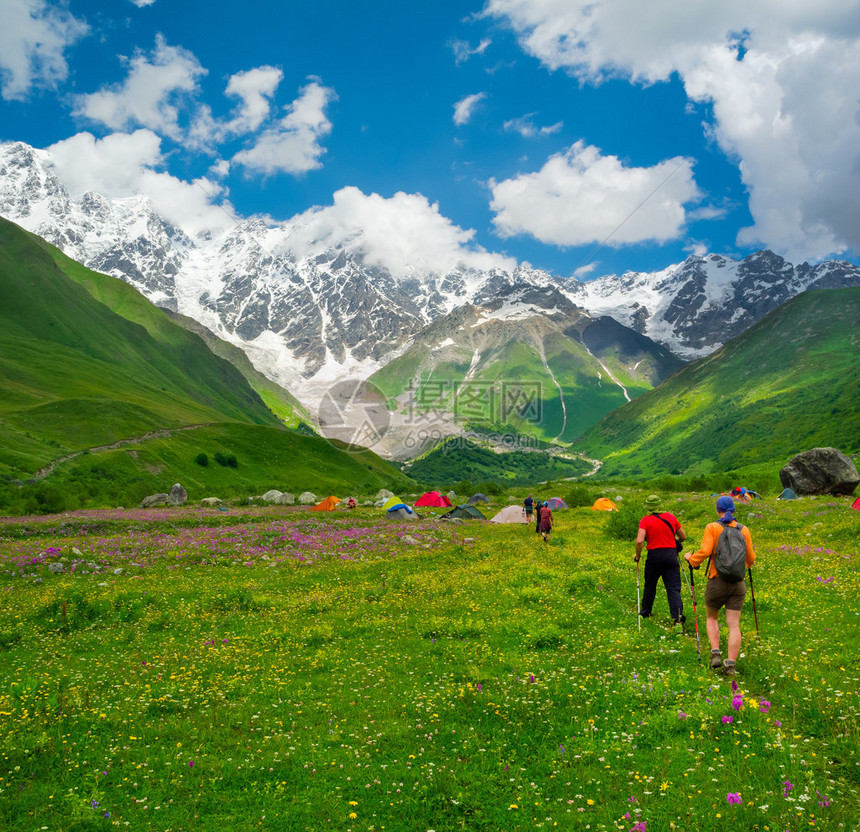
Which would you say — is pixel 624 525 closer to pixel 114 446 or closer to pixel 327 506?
pixel 327 506

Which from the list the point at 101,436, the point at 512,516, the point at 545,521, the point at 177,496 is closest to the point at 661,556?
the point at 545,521

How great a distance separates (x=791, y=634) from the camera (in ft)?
47.0

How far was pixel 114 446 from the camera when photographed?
311ft

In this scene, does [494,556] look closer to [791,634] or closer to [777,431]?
[791,634]

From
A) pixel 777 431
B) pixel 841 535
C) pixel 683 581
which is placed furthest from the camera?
pixel 777 431

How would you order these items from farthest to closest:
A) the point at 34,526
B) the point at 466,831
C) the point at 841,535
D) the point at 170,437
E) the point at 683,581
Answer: the point at 170,437, the point at 34,526, the point at 841,535, the point at 683,581, the point at 466,831

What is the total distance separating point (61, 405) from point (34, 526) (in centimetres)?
7791

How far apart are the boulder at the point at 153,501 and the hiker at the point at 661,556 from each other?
66148mm

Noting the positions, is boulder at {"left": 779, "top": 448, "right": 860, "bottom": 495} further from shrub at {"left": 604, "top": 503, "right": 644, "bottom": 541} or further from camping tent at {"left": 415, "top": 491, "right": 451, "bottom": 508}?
camping tent at {"left": 415, "top": 491, "right": 451, "bottom": 508}

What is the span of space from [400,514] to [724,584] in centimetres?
4835

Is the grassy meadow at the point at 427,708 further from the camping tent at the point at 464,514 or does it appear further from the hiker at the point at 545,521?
the camping tent at the point at 464,514

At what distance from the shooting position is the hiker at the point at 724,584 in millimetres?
12516

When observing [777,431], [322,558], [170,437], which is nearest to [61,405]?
[170,437]

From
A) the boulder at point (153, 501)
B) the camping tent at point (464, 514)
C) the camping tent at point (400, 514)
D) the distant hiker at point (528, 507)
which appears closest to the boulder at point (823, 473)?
the distant hiker at point (528, 507)
